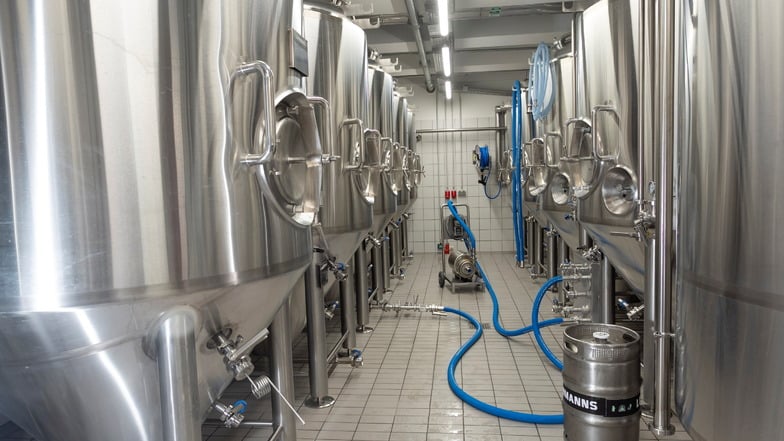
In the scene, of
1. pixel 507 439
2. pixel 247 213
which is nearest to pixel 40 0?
pixel 247 213

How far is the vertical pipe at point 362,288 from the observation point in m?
4.06

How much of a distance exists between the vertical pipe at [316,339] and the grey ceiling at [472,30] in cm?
177

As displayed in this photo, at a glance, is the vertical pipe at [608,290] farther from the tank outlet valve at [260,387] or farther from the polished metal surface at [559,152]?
the tank outlet valve at [260,387]

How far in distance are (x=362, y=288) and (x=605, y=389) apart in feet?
8.43

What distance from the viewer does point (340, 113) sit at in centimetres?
295

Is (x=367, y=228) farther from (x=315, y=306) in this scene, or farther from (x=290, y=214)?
(x=290, y=214)

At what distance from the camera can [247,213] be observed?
143 cm

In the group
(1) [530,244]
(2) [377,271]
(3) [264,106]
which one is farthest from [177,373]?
(1) [530,244]

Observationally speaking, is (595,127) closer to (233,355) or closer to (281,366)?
(281,366)

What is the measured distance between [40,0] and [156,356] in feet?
2.72

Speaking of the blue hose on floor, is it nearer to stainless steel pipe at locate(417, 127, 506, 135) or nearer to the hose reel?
the hose reel

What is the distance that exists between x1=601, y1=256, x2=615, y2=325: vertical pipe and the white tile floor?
52 centimetres

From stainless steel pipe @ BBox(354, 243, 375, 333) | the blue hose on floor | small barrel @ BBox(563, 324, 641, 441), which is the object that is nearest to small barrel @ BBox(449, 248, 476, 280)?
the blue hose on floor

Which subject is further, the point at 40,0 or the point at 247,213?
the point at 247,213
